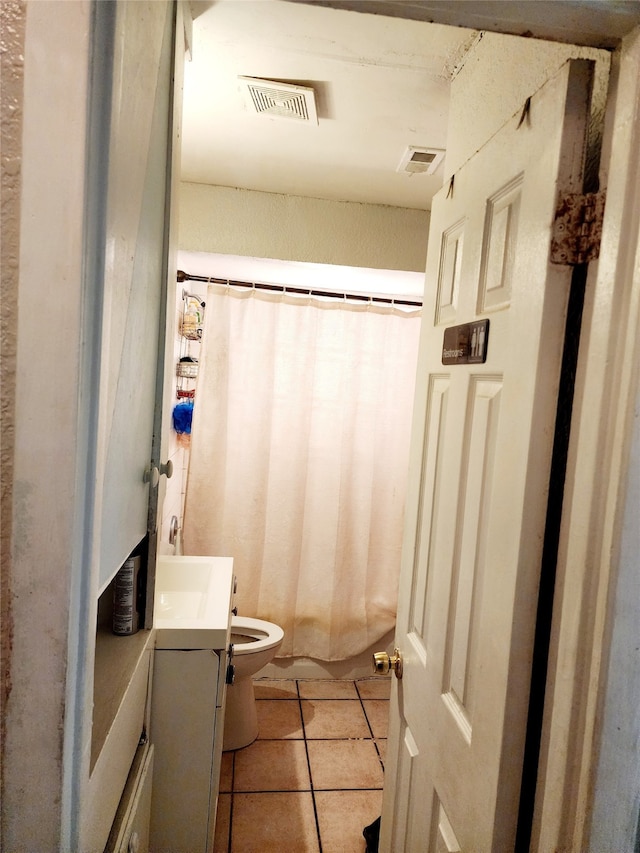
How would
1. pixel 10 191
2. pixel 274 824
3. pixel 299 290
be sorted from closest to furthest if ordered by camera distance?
pixel 10 191
pixel 274 824
pixel 299 290

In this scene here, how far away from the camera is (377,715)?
2.68m

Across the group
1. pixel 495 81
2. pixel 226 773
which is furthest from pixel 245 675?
pixel 495 81

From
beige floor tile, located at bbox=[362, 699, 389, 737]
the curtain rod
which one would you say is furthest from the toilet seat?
the curtain rod

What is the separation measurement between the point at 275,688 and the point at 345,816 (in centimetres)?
A: 90

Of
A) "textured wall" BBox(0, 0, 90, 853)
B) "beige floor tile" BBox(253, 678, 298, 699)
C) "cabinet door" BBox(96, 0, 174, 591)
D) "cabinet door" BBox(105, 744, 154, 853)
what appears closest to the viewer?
"textured wall" BBox(0, 0, 90, 853)

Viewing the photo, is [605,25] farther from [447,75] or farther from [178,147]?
[178,147]

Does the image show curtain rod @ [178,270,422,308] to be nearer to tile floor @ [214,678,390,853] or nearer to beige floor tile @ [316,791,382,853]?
tile floor @ [214,678,390,853]

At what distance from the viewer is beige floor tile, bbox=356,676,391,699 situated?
2.85 meters

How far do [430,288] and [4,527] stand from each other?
1.07 m

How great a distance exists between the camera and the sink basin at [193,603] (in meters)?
1.31

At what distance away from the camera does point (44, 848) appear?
61 centimetres

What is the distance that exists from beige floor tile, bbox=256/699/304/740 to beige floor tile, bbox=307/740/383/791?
4.9 inches

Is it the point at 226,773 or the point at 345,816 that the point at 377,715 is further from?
the point at 226,773

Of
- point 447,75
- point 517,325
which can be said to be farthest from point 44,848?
point 447,75
